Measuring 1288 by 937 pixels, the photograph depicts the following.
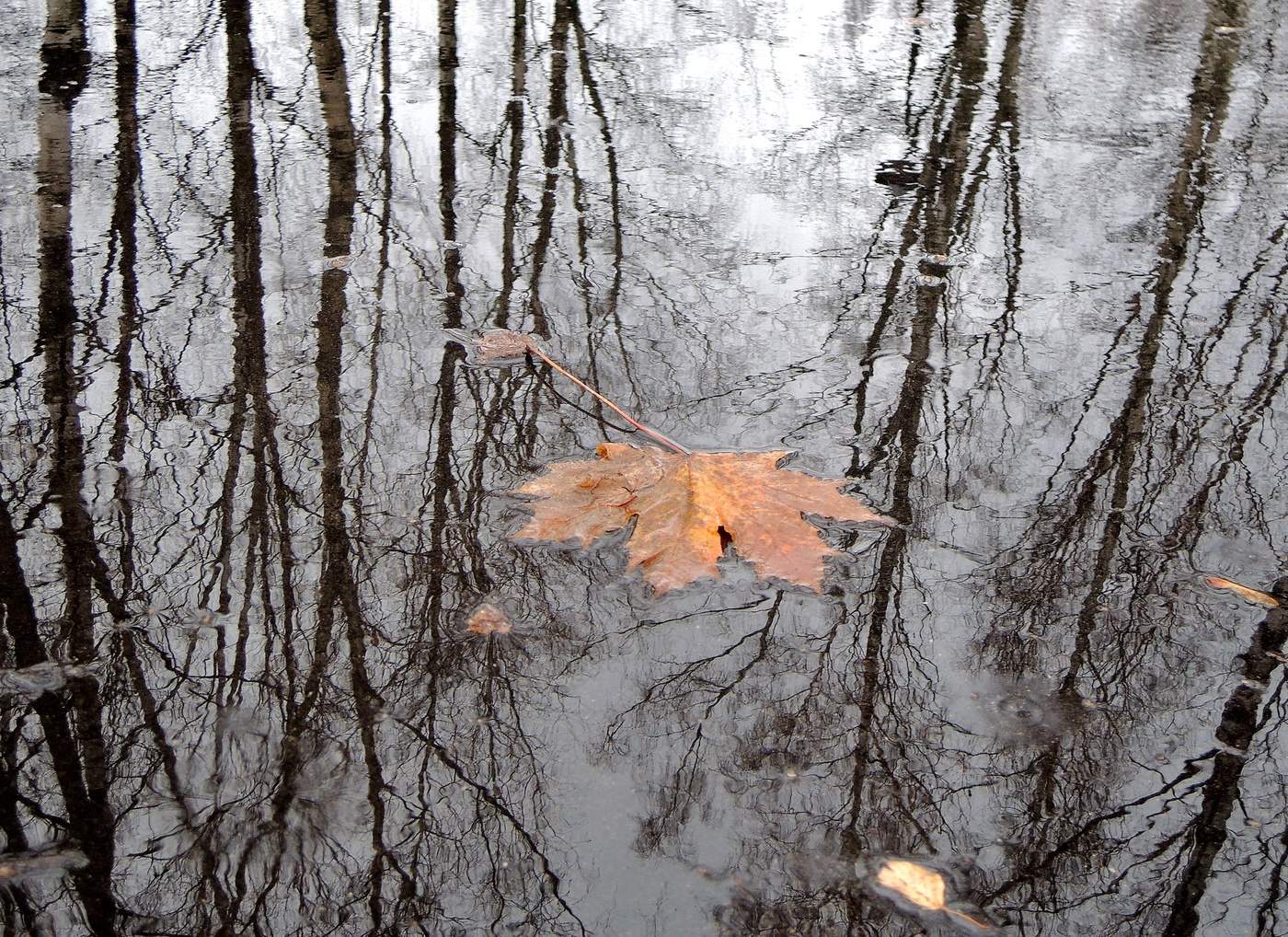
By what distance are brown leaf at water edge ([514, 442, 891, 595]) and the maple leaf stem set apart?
8 centimetres

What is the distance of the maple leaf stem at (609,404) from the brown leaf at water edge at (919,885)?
1603 millimetres

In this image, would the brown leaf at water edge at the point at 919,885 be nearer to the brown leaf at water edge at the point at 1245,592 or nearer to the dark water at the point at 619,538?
the dark water at the point at 619,538

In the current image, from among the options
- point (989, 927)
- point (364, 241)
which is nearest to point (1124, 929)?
point (989, 927)

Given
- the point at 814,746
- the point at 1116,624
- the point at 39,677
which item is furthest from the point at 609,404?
the point at 39,677

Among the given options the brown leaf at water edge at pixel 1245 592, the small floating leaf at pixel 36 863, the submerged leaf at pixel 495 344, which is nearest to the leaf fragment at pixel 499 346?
the submerged leaf at pixel 495 344

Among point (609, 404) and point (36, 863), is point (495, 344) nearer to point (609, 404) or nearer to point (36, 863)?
point (609, 404)

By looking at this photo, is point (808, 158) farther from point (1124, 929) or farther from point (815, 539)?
point (1124, 929)

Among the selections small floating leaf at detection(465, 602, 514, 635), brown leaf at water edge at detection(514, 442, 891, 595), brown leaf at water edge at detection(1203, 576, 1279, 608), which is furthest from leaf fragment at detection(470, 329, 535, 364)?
brown leaf at water edge at detection(1203, 576, 1279, 608)

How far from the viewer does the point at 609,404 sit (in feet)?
13.5

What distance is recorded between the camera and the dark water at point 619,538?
254 cm

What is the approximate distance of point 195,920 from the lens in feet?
7.77

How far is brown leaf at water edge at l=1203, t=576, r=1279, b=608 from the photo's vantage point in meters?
3.28

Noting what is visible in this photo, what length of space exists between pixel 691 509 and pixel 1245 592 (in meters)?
1.60

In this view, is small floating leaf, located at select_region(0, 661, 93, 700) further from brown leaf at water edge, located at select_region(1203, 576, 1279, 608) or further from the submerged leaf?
brown leaf at water edge, located at select_region(1203, 576, 1279, 608)
